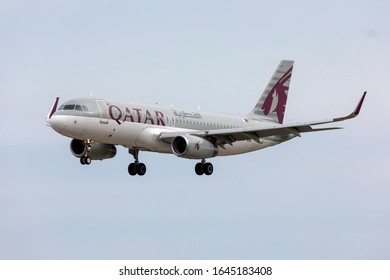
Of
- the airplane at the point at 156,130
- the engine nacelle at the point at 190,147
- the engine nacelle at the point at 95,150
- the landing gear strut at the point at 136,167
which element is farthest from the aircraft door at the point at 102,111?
the landing gear strut at the point at 136,167

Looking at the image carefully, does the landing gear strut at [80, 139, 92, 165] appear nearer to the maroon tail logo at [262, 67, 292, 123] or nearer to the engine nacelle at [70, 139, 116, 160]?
the engine nacelle at [70, 139, 116, 160]

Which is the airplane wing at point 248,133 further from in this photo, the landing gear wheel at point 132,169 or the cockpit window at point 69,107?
the cockpit window at point 69,107

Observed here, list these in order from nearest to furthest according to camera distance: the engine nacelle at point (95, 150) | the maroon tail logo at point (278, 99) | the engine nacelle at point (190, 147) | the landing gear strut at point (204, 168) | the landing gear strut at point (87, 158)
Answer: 1. the landing gear strut at point (87, 158)
2. the engine nacelle at point (190, 147)
3. the engine nacelle at point (95, 150)
4. the landing gear strut at point (204, 168)
5. the maroon tail logo at point (278, 99)

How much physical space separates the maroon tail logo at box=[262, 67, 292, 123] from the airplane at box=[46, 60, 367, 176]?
137 inches

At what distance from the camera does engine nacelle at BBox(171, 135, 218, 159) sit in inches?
2589

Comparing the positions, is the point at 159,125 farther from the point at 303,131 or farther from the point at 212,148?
the point at 303,131

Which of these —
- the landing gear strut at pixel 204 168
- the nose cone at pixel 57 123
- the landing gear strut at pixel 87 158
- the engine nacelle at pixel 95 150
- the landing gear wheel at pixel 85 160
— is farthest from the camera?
the landing gear strut at pixel 204 168

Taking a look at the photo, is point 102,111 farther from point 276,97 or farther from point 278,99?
point 278,99

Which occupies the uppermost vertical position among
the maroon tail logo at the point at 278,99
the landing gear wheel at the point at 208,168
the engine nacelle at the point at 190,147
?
the maroon tail logo at the point at 278,99

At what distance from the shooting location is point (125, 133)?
64.2 metres

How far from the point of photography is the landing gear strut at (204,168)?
68938mm

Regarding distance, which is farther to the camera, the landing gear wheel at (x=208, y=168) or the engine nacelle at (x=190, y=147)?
the landing gear wheel at (x=208, y=168)

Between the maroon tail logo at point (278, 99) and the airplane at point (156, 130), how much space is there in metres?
3.49

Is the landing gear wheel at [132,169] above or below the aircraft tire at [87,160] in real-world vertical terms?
above
